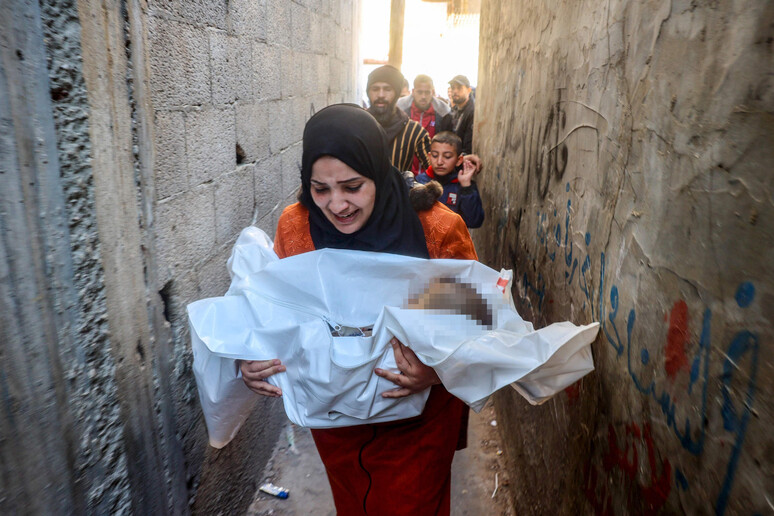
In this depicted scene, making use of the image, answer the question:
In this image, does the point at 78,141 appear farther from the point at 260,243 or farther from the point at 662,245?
the point at 662,245

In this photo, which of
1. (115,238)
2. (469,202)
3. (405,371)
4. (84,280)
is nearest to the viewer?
(84,280)

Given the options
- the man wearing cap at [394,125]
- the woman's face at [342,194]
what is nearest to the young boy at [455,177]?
the man wearing cap at [394,125]

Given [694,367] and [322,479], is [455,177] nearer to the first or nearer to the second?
[322,479]

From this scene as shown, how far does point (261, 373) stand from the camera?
164 cm

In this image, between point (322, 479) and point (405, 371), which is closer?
point (405, 371)

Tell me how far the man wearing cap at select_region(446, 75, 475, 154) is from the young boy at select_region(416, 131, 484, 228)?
2.24m

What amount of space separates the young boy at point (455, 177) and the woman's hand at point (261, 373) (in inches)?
91.8

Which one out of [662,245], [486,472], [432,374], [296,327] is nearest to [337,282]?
[296,327]

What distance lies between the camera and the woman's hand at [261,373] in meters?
1.64

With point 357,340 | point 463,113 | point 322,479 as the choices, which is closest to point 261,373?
point 357,340

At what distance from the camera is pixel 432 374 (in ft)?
5.39

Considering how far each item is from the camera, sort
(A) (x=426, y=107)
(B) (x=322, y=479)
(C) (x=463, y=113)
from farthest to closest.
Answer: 1. (A) (x=426, y=107)
2. (C) (x=463, y=113)
3. (B) (x=322, y=479)

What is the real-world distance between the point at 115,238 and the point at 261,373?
0.56 meters

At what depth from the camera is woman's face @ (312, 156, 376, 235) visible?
1840mm
